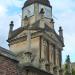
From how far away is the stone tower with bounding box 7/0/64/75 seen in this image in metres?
25.6

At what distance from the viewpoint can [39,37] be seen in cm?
2597

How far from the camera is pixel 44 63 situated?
968 inches

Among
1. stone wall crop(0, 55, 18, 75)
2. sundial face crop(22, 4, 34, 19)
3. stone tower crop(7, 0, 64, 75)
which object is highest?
sundial face crop(22, 4, 34, 19)

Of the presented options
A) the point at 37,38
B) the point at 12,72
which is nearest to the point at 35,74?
the point at 12,72

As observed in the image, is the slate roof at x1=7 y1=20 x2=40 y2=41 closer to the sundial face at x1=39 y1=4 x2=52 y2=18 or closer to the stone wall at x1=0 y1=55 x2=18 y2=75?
the sundial face at x1=39 y1=4 x2=52 y2=18

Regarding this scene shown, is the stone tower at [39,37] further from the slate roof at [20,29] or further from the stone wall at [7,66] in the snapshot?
the stone wall at [7,66]

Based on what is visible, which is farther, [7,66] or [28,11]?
[28,11]

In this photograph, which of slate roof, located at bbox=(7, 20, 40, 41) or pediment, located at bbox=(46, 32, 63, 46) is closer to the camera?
slate roof, located at bbox=(7, 20, 40, 41)

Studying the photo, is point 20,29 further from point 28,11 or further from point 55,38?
point 55,38

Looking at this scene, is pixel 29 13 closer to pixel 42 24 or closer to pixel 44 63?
pixel 42 24

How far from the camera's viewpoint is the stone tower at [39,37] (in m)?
25.6

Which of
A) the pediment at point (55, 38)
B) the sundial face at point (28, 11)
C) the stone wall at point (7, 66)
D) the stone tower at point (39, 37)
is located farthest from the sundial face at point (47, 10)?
the stone wall at point (7, 66)

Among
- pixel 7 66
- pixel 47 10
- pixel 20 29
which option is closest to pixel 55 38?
pixel 47 10

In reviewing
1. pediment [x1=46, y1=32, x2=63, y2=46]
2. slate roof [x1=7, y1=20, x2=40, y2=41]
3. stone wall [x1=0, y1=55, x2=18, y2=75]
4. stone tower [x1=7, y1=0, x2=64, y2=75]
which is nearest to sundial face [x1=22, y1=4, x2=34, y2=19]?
stone tower [x1=7, y1=0, x2=64, y2=75]
